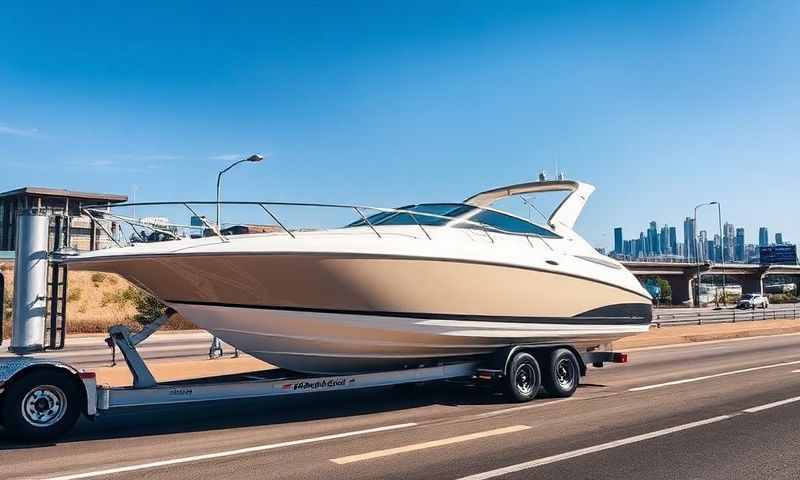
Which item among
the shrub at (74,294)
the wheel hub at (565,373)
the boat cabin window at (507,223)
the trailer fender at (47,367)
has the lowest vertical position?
the wheel hub at (565,373)

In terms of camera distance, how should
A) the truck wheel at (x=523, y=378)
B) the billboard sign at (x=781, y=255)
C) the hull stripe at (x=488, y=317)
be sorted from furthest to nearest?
the billboard sign at (x=781, y=255) → the truck wheel at (x=523, y=378) → the hull stripe at (x=488, y=317)

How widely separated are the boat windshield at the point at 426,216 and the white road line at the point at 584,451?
371 centimetres

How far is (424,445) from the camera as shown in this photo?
660 cm

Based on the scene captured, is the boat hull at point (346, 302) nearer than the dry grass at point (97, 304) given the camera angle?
Yes

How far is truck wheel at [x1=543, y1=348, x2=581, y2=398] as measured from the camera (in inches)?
386

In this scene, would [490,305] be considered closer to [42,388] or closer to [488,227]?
[488,227]

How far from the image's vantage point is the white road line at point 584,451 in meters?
5.52

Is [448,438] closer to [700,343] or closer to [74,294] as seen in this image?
[700,343]

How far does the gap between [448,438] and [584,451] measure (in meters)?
1.43

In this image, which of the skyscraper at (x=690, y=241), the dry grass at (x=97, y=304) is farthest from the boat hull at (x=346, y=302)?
the skyscraper at (x=690, y=241)

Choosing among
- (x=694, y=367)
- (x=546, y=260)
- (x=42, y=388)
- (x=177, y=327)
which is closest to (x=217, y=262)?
(x=42, y=388)

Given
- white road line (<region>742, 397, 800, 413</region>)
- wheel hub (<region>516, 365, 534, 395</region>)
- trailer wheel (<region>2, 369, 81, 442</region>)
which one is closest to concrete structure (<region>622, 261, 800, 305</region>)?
white road line (<region>742, 397, 800, 413</region>)

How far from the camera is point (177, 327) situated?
33594mm

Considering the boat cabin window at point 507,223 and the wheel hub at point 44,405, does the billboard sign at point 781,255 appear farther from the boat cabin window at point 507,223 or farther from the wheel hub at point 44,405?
the wheel hub at point 44,405
